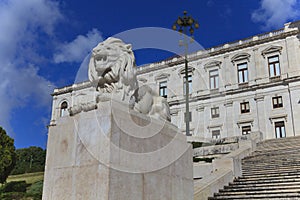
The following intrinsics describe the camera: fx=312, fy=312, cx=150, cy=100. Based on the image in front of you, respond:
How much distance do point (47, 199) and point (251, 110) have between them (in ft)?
110

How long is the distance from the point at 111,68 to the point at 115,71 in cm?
10

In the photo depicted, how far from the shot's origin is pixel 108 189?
4.41 meters

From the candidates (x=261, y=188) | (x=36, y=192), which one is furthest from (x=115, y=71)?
(x=36, y=192)

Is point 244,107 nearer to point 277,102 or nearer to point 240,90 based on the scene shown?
point 240,90

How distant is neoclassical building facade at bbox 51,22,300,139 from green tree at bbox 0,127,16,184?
6592 mm

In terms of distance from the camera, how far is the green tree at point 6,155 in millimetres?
29359

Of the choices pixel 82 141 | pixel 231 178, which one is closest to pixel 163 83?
pixel 231 178

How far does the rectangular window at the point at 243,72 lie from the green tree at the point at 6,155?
2682cm

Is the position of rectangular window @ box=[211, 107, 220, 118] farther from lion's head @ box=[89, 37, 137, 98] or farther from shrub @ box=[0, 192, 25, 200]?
lion's head @ box=[89, 37, 137, 98]

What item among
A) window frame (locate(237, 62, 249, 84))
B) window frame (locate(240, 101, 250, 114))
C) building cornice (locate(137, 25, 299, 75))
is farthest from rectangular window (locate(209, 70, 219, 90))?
window frame (locate(240, 101, 250, 114))

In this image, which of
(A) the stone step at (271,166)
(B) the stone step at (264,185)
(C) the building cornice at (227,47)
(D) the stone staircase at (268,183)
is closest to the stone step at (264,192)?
(D) the stone staircase at (268,183)

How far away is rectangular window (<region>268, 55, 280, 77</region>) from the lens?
117 ft

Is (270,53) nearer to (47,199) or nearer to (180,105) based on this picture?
(180,105)

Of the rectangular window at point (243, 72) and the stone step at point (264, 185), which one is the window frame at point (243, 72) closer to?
the rectangular window at point (243, 72)
